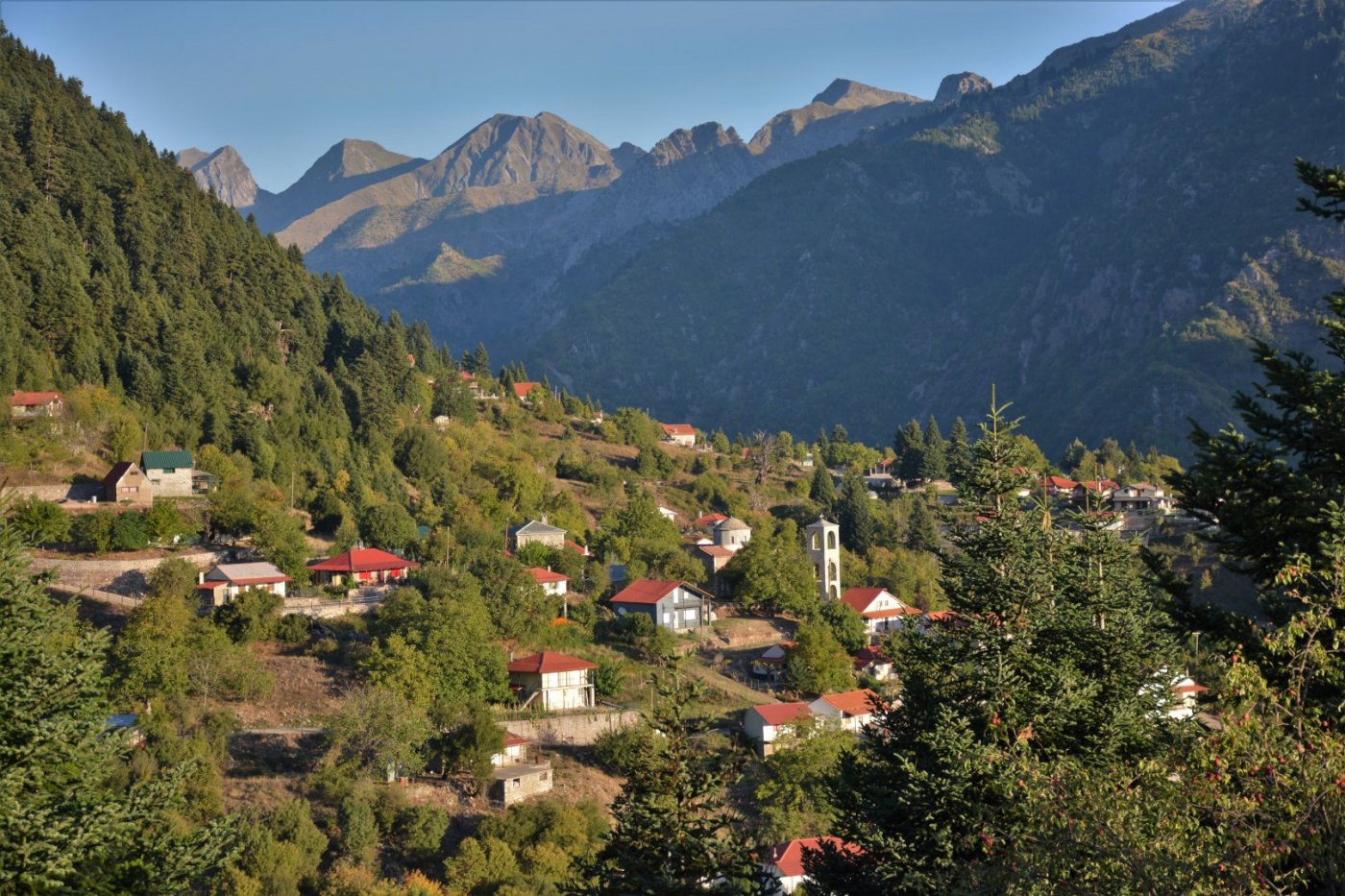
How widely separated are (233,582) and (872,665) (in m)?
32.2

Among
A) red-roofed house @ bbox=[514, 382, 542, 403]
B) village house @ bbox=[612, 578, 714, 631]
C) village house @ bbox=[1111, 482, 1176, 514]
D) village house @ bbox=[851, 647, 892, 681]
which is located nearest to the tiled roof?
village house @ bbox=[612, 578, 714, 631]

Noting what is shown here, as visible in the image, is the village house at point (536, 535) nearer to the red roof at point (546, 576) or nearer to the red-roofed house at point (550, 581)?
the red roof at point (546, 576)

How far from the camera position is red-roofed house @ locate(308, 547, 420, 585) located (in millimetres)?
64000

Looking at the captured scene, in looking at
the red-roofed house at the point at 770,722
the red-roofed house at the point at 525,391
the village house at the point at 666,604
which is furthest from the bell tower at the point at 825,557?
the red-roofed house at the point at 525,391

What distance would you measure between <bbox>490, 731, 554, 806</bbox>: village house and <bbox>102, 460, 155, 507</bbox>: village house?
78.7ft

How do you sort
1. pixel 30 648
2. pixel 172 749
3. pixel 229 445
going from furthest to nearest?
pixel 229 445 < pixel 172 749 < pixel 30 648

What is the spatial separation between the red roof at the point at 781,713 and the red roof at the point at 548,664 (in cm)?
788

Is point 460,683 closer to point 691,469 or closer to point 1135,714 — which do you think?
point 1135,714

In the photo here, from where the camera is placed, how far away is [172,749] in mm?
45688

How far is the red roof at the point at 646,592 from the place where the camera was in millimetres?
69375

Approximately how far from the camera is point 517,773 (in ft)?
165

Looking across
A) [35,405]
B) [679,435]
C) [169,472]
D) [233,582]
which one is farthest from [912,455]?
[35,405]

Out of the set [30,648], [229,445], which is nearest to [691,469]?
[229,445]

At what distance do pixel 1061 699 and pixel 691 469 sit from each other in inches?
3669
